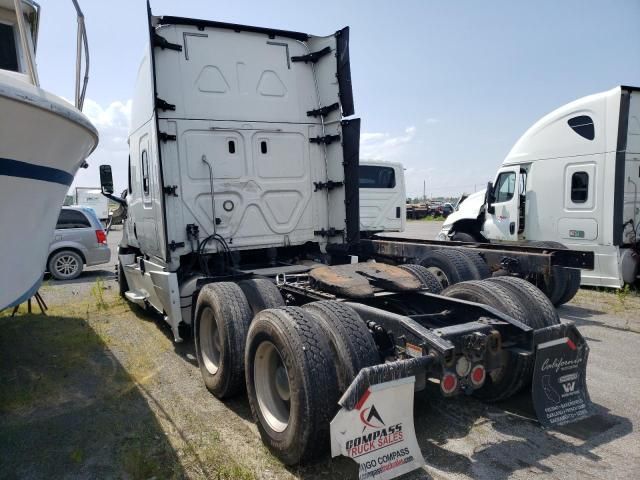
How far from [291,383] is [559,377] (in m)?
1.90

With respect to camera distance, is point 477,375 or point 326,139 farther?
point 326,139

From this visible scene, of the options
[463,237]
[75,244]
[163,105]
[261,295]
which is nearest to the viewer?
[261,295]

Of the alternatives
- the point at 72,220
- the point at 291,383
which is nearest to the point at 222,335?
the point at 291,383

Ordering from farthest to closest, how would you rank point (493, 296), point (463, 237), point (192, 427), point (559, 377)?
point (463, 237) < point (493, 296) < point (192, 427) < point (559, 377)

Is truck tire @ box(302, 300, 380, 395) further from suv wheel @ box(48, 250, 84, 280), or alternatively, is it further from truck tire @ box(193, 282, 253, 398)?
suv wheel @ box(48, 250, 84, 280)

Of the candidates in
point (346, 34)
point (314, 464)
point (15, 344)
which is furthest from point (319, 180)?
point (15, 344)

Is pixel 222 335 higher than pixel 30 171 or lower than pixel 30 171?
lower

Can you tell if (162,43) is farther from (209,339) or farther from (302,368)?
(302,368)

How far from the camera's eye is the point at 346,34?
5.78 metres

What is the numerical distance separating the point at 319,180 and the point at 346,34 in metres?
1.83

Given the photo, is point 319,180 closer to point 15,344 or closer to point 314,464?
point 314,464

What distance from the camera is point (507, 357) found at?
131 inches

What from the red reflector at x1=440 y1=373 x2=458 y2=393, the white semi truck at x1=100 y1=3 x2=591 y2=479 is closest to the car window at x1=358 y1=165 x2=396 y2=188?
the white semi truck at x1=100 y1=3 x2=591 y2=479

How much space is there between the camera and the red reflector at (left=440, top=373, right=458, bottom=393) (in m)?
2.89
